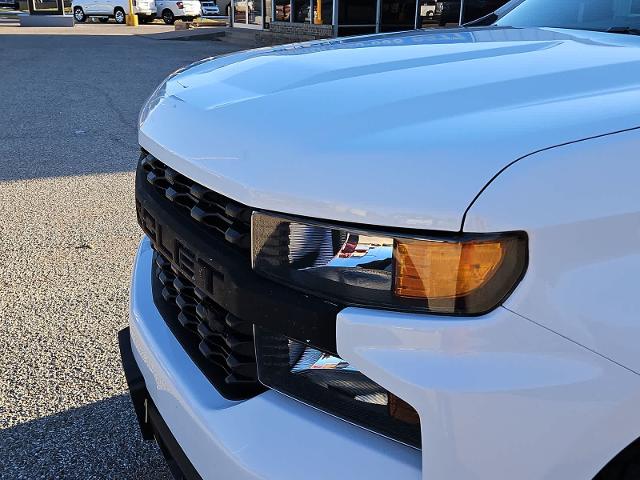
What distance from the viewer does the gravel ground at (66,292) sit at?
2578mm

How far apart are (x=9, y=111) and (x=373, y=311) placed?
9.38m

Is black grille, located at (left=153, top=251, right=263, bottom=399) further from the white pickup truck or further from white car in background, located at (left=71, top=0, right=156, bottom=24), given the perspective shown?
white car in background, located at (left=71, top=0, right=156, bottom=24)

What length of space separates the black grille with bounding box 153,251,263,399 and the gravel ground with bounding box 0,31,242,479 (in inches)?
31.4

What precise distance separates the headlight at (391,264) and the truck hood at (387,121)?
0.04 metres

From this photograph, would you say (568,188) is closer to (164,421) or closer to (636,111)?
(636,111)

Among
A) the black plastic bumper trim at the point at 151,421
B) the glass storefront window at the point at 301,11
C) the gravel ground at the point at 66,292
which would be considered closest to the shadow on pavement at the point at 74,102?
the gravel ground at the point at 66,292

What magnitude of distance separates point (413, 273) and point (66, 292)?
3.02m

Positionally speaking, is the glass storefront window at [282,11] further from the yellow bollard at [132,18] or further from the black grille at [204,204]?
the black grille at [204,204]

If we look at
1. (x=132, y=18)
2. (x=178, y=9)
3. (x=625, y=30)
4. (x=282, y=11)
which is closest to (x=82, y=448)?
(x=625, y=30)

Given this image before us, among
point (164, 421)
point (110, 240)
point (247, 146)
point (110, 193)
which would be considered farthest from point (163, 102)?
point (110, 193)

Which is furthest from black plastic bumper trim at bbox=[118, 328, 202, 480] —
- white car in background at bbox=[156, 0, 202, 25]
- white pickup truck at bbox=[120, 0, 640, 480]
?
white car in background at bbox=[156, 0, 202, 25]

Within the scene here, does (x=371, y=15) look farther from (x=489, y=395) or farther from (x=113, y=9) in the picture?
(x=113, y=9)

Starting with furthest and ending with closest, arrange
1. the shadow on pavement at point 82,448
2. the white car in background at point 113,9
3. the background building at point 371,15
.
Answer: the white car in background at point 113,9, the background building at point 371,15, the shadow on pavement at point 82,448

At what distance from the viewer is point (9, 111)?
9.38 meters
